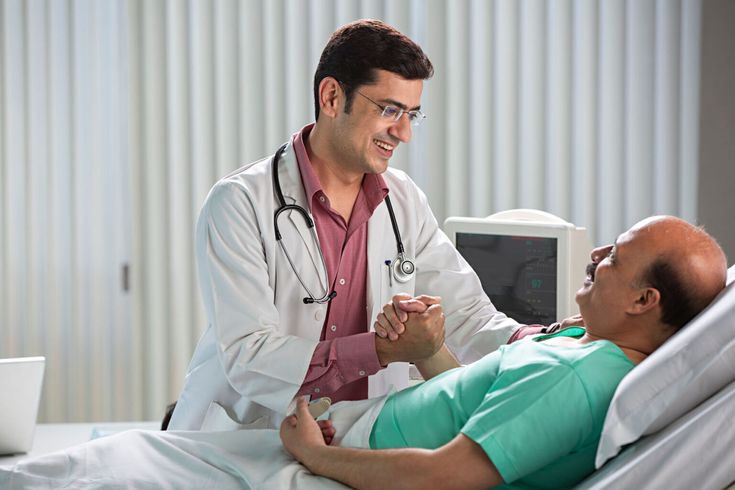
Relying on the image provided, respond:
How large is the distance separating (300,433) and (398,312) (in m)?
0.33

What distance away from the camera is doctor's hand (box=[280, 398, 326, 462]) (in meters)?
1.66

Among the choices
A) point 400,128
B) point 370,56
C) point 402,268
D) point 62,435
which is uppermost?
point 370,56

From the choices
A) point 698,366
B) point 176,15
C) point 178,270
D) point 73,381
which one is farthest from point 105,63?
point 698,366

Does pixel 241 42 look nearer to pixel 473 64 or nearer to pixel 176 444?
pixel 473 64

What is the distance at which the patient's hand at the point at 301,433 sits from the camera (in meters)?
1.66

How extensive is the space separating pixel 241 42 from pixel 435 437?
263 cm

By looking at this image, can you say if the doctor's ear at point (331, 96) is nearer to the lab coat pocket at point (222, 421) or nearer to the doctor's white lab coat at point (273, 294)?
the doctor's white lab coat at point (273, 294)

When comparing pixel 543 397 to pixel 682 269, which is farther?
pixel 682 269

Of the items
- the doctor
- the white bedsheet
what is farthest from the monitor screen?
the white bedsheet

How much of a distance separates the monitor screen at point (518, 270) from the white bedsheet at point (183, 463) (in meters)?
0.96

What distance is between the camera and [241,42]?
3.95 metres

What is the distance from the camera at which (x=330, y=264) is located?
7.27 ft

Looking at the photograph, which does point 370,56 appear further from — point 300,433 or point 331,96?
point 300,433

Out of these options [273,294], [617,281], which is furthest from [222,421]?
[617,281]
